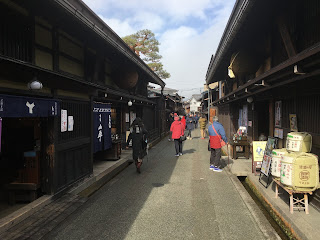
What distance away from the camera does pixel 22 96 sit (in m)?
4.49

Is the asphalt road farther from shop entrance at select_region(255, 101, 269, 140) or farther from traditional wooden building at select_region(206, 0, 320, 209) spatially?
shop entrance at select_region(255, 101, 269, 140)

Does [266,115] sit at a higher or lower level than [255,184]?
higher

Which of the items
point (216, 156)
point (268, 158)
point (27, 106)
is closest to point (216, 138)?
point (216, 156)

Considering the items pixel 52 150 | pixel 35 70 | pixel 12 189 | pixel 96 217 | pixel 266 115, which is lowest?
pixel 96 217

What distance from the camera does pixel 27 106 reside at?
15.0 ft

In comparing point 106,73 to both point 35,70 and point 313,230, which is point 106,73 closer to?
point 35,70

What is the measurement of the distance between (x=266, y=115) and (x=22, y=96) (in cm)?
997

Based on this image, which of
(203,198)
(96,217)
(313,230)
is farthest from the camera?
(203,198)

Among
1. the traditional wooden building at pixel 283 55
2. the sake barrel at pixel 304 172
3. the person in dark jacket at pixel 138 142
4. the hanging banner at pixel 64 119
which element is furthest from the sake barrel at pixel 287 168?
the hanging banner at pixel 64 119

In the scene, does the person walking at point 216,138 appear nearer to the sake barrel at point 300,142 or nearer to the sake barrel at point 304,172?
the sake barrel at point 300,142

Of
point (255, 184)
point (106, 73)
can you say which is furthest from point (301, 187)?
point (106, 73)

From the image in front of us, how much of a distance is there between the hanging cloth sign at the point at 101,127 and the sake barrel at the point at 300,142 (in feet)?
21.6

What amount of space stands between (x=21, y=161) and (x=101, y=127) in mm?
3428

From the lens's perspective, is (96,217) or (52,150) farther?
(52,150)
